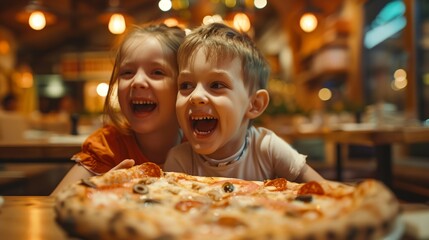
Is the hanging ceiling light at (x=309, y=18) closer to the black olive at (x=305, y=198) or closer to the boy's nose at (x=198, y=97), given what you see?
the boy's nose at (x=198, y=97)

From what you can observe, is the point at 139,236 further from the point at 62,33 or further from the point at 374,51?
the point at 62,33

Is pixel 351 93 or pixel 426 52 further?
pixel 351 93

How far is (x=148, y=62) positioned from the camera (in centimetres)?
152

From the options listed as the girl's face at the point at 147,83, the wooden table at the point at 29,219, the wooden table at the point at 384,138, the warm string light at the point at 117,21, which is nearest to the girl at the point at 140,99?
the girl's face at the point at 147,83

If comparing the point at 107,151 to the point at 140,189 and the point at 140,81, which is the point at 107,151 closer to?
the point at 140,81

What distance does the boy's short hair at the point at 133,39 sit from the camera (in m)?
1.58

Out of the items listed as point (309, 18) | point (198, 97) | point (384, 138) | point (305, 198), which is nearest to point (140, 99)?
point (198, 97)

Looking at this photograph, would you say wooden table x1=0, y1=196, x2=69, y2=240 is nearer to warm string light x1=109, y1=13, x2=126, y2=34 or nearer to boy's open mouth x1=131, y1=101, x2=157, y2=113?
boy's open mouth x1=131, y1=101, x2=157, y2=113

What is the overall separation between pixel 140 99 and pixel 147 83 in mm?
65

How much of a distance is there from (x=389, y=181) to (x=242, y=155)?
2264 mm

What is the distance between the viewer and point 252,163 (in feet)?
4.82

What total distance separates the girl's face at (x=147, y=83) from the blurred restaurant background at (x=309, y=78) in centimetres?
53

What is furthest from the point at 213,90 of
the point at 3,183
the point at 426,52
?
the point at 426,52

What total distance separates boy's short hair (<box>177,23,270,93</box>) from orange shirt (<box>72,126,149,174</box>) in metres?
0.43
